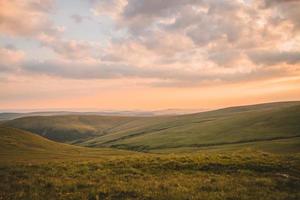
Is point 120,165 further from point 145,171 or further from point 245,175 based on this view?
point 245,175

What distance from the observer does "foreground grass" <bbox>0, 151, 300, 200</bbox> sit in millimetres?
17688

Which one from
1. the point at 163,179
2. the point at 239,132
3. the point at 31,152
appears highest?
the point at 163,179

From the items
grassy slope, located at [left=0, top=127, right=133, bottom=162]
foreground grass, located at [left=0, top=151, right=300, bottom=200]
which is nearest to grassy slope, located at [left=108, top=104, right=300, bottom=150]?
grassy slope, located at [left=0, top=127, right=133, bottom=162]

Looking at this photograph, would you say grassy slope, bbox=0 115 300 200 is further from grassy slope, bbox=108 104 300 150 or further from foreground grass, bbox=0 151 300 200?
grassy slope, bbox=108 104 300 150

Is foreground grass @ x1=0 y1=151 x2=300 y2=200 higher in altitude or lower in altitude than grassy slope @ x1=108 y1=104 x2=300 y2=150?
higher

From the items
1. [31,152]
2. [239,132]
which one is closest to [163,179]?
[31,152]

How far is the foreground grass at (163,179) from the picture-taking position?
696 inches

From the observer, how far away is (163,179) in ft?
70.8

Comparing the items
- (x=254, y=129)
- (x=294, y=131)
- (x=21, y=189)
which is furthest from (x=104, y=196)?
(x=254, y=129)

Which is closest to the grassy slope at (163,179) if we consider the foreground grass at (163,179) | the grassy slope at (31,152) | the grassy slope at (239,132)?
the foreground grass at (163,179)

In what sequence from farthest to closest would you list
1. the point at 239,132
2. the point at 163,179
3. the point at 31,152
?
1. the point at 239,132
2. the point at 31,152
3. the point at 163,179

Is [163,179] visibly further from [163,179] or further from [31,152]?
[31,152]

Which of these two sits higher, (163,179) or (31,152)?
(163,179)

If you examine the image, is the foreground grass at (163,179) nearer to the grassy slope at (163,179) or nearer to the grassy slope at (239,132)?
the grassy slope at (163,179)
